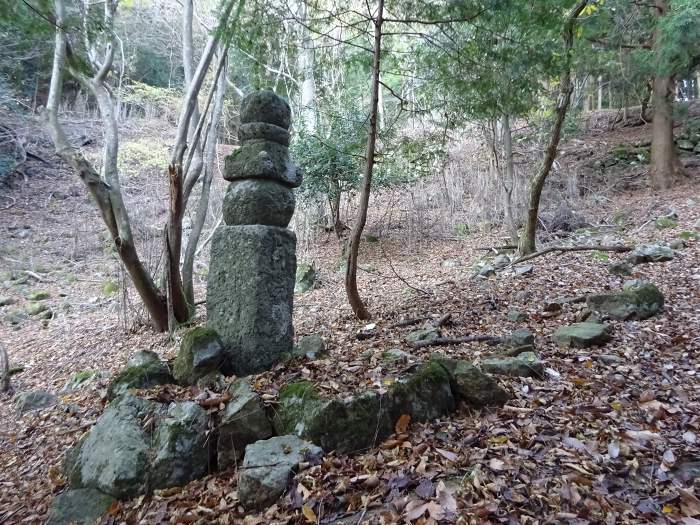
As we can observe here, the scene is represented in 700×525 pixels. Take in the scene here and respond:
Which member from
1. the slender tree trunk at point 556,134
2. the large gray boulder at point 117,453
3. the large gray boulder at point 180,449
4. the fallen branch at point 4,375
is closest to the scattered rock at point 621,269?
the slender tree trunk at point 556,134

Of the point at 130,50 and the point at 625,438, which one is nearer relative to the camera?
the point at 625,438

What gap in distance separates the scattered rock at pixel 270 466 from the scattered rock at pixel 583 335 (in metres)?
2.48

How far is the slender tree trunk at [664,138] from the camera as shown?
9266 mm

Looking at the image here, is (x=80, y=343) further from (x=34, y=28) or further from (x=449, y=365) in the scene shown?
(x=449, y=365)

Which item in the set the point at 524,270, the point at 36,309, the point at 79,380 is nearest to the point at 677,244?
the point at 524,270

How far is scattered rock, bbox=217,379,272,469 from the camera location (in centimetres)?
247

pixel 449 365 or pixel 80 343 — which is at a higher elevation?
pixel 449 365

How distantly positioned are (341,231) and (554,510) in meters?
8.72

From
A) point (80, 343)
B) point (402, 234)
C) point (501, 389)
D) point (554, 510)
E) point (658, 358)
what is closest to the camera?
point (554, 510)

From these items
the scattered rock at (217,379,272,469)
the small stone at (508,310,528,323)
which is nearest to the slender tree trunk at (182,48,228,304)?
the scattered rock at (217,379,272,469)

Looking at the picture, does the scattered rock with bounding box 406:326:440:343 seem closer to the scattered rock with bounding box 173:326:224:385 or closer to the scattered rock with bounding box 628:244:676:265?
the scattered rock with bounding box 173:326:224:385

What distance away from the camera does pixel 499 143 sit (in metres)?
11.2

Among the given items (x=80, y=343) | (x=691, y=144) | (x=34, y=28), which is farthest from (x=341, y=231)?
(x=691, y=144)

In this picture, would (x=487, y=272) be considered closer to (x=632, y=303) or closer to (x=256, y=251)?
(x=632, y=303)
